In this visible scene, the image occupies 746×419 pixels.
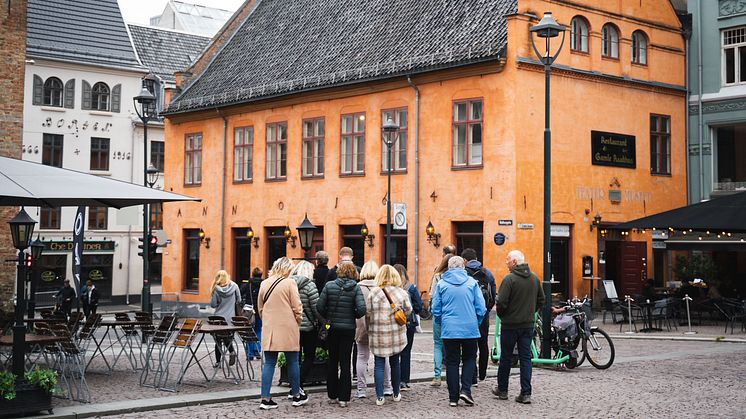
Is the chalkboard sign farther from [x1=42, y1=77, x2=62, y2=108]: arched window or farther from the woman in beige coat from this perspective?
[x1=42, y1=77, x2=62, y2=108]: arched window

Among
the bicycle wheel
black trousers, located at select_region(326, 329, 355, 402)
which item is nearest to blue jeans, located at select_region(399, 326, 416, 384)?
black trousers, located at select_region(326, 329, 355, 402)

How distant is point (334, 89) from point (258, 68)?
18.9 ft

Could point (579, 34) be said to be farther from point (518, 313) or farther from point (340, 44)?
point (518, 313)

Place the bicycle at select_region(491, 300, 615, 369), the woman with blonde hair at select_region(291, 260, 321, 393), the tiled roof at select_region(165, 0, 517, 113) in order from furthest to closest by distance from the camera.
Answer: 1. the tiled roof at select_region(165, 0, 517, 113)
2. the bicycle at select_region(491, 300, 615, 369)
3. the woman with blonde hair at select_region(291, 260, 321, 393)

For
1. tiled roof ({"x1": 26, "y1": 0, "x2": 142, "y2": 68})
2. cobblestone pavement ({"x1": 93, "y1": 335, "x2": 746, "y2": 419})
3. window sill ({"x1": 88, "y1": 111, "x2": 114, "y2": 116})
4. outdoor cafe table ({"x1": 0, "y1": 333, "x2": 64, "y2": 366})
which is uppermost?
tiled roof ({"x1": 26, "y1": 0, "x2": 142, "y2": 68})

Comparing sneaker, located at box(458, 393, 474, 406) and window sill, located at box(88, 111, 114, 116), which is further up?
window sill, located at box(88, 111, 114, 116)

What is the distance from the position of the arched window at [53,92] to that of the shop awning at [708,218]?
3056 cm

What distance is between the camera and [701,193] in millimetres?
31984

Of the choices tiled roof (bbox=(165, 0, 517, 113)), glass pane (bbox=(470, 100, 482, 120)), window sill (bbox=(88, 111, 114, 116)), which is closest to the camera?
glass pane (bbox=(470, 100, 482, 120))

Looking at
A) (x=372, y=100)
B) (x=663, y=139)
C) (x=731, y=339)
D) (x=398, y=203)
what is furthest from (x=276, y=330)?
(x=663, y=139)

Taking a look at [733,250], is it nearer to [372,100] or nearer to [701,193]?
[701,193]

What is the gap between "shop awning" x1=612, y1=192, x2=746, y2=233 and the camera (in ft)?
80.2

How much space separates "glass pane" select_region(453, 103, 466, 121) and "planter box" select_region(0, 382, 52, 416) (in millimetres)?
18733

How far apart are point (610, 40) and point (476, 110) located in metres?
5.31
